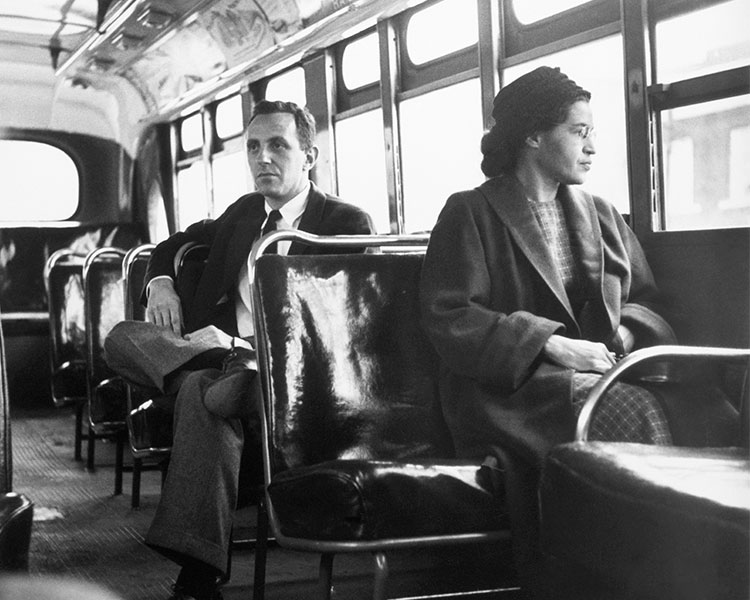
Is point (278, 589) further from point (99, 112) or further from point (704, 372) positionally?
point (99, 112)

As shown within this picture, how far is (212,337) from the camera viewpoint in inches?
120

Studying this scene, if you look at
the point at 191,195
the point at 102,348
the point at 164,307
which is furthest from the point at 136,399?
the point at 191,195

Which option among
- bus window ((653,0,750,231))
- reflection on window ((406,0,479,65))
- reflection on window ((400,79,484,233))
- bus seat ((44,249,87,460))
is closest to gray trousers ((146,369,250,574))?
bus window ((653,0,750,231))

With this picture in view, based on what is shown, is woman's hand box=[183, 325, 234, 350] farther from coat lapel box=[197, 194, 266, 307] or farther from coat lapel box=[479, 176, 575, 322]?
coat lapel box=[479, 176, 575, 322]

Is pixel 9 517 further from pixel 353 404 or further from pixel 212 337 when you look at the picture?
pixel 212 337

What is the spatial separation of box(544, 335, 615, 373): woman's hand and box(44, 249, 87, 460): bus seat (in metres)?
3.82

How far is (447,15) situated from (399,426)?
2852 millimetres

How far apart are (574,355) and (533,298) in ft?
0.71

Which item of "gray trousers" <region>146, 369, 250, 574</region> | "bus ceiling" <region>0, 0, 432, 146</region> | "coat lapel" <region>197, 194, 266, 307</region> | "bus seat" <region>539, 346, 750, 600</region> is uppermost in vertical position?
"bus ceiling" <region>0, 0, 432, 146</region>

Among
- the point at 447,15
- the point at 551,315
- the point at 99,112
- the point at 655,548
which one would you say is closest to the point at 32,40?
the point at 99,112

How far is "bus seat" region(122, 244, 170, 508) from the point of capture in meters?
3.73

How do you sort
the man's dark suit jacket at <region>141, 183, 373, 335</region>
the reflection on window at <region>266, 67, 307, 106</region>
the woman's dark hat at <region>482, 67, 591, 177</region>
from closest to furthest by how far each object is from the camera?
the woman's dark hat at <region>482, 67, 591, 177</region>
the man's dark suit jacket at <region>141, 183, 373, 335</region>
the reflection on window at <region>266, 67, 307, 106</region>

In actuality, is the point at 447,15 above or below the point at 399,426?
above

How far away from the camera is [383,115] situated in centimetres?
529
